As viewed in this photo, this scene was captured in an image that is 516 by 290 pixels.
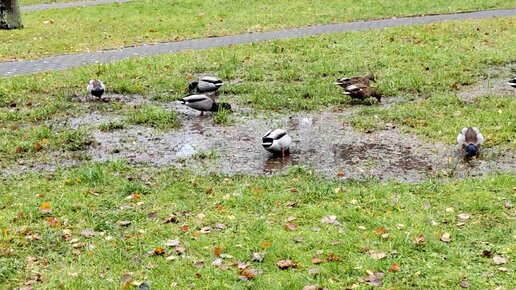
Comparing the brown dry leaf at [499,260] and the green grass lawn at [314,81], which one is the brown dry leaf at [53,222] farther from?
the brown dry leaf at [499,260]

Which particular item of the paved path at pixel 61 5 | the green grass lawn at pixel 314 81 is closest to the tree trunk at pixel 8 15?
the paved path at pixel 61 5

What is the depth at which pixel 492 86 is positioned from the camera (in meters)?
9.63

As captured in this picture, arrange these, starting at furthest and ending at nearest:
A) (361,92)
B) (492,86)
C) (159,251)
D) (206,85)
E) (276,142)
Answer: (492,86) → (206,85) → (361,92) → (276,142) → (159,251)

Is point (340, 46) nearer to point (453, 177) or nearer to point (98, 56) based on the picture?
point (98, 56)

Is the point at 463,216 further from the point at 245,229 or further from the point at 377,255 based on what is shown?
the point at 245,229

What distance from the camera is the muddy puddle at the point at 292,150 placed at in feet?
21.6

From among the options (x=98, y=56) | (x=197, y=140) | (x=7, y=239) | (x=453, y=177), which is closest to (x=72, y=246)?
(x=7, y=239)

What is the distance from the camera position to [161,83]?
1016 centimetres

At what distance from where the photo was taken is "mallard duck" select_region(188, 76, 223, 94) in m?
9.29

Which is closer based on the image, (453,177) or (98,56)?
(453,177)

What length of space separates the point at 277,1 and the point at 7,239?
15.4 meters

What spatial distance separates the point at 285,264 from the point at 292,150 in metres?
2.61

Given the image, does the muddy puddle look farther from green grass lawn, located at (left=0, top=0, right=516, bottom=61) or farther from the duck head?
green grass lawn, located at (left=0, top=0, right=516, bottom=61)

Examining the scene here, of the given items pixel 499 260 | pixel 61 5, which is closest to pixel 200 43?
pixel 61 5
